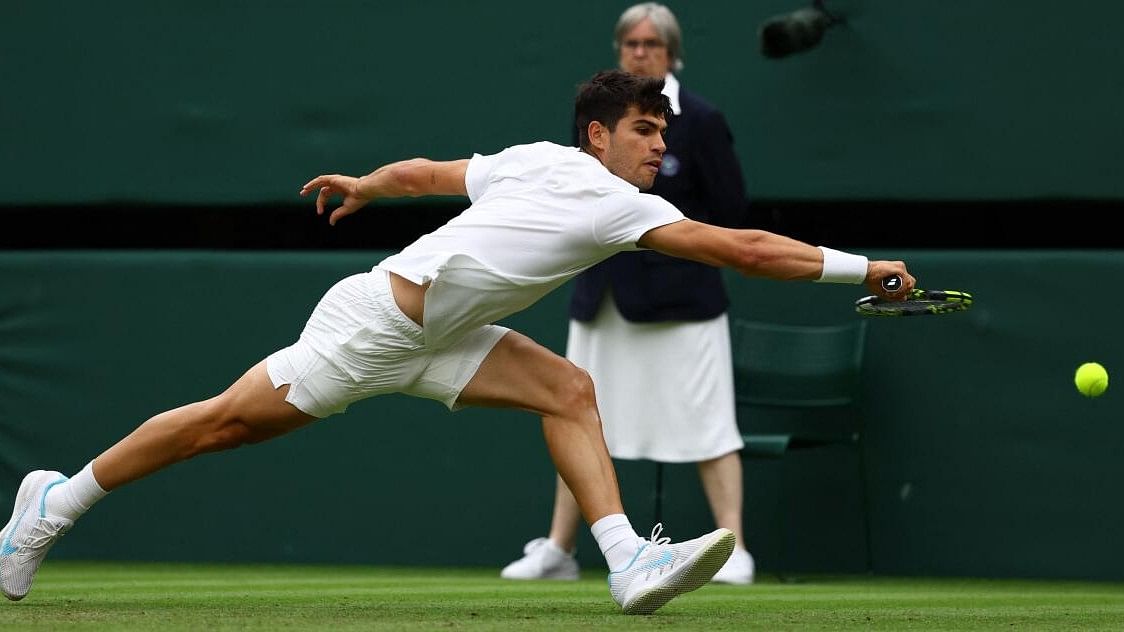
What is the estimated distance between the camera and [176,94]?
782cm

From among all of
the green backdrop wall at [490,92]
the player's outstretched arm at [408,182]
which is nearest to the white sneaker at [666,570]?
the player's outstretched arm at [408,182]

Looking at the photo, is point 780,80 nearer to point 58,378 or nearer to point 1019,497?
point 1019,497

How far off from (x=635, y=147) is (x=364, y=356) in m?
0.95

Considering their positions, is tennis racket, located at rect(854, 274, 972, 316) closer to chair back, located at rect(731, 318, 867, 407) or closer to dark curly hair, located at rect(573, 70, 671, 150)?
dark curly hair, located at rect(573, 70, 671, 150)

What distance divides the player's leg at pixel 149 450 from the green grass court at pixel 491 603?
160 millimetres

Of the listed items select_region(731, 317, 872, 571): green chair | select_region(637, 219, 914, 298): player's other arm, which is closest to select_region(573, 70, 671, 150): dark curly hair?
select_region(637, 219, 914, 298): player's other arm

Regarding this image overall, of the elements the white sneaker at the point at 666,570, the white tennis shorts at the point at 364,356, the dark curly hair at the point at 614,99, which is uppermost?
the dark curly hair at the point at 614,99

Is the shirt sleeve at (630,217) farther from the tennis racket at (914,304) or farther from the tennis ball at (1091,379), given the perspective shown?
the tennis ball at (1091,379)

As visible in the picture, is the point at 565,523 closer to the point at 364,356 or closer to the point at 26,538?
the point at 364,356

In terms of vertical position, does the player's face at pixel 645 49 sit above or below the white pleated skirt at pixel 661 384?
above

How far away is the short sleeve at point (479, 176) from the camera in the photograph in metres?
4.90

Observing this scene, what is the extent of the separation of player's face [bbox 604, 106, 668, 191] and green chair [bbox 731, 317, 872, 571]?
2245 mm

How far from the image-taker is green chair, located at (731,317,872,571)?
22.9 feet

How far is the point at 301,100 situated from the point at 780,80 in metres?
2.15
